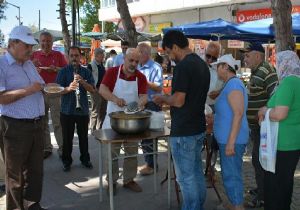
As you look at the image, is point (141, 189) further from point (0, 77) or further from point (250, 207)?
point (0, 77)

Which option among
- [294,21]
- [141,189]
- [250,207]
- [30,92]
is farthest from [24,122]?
[294,21]

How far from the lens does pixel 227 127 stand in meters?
3.93

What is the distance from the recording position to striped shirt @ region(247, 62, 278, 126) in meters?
4.23

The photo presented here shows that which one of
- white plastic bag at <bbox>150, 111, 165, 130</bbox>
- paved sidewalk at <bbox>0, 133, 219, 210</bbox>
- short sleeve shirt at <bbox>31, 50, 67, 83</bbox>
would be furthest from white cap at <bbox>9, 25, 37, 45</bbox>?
short sleeve shirt at <bbox>31, 50, 67, 83</bbox>

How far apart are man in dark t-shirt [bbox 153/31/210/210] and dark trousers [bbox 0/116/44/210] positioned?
4.38 feet

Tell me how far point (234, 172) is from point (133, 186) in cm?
169

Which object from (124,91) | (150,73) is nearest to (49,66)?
(150,73)

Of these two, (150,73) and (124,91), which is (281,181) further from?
(150,73)

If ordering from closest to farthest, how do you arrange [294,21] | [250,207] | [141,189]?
[250,207] → [141,189] → [294,21]

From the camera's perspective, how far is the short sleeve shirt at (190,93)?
11.7ft

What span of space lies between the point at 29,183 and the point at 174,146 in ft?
5.20

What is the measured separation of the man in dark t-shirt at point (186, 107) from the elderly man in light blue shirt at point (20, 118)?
4.13 feet

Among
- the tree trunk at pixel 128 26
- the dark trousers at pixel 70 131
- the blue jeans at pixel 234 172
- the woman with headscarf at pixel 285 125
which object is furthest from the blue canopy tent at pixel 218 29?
the woman with headscarf at pixel 285 125

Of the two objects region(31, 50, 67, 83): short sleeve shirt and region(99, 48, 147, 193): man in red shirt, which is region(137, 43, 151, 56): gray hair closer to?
region(99, 48, 147, 193): man in red shirt
